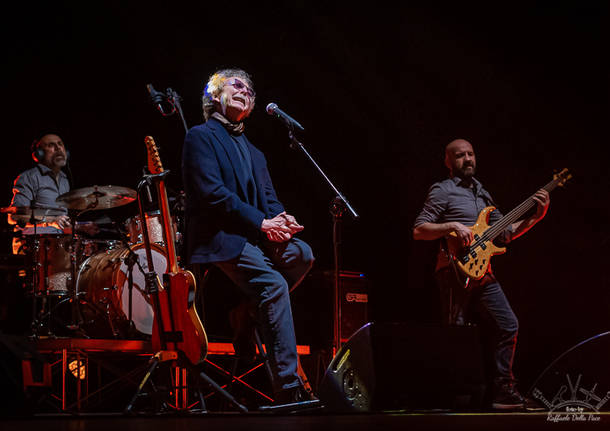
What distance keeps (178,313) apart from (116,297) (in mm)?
1497

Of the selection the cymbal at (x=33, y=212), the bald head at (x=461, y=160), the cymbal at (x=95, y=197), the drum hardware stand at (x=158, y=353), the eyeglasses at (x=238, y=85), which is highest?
the eyeglasses at (x=238, y=85)

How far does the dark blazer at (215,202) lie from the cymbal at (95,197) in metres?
1.63

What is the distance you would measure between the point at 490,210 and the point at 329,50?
7.32 feet

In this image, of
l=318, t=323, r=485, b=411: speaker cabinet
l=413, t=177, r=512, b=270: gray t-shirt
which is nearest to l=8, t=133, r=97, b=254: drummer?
l=413, t=177, r=512, b=270: gray t-shirt

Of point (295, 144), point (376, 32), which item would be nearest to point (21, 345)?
point (295, 144)

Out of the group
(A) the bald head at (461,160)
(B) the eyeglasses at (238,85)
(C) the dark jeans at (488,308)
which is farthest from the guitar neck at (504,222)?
(B) the eyeglasses at (238,85)

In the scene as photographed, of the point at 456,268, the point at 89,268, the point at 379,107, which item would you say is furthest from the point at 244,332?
the point at 379,107

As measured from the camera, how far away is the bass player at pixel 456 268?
453cm

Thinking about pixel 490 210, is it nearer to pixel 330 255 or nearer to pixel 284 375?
pixel 330 255

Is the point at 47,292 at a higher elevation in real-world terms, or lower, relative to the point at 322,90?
lower

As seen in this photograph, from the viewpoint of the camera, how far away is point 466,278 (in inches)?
182

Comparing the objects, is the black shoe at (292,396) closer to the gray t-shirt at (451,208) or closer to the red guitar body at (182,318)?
the red guitar body at (182,318)

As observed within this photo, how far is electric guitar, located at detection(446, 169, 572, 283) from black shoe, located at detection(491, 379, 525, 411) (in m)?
0.73

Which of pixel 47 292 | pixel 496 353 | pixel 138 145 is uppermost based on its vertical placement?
pixel 138 145
